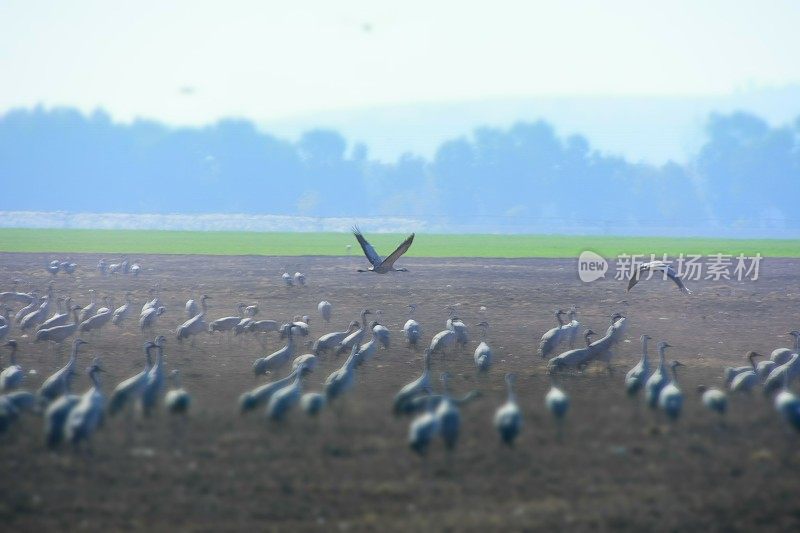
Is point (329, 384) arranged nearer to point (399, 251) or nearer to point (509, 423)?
point (509, 423)

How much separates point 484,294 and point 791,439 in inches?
754

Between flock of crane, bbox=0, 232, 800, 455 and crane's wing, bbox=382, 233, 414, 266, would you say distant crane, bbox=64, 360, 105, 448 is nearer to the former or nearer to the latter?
flock of crane, bbox=0, 232, 800, 455

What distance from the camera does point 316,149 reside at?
461ft

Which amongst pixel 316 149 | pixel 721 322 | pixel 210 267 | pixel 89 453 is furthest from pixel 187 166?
pixel 89 453

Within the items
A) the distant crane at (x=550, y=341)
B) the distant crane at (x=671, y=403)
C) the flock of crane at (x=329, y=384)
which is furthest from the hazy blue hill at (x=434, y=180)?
the distant crane at (x=671, y=403)

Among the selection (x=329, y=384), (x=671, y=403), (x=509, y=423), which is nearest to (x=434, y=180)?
(x=329, y=384)

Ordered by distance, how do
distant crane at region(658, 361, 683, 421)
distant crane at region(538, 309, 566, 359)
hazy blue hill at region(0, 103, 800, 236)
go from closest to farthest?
distant crane at region(658, 361, 683, 421) → distant crane at region(538, 309, 566, 359) → hazy blue hill at region(0, 103, 800, 236)

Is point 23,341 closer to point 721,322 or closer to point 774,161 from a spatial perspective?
point 721,322

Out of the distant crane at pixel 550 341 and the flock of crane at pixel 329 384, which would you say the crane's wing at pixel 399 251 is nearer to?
the flock of crane at pixel 329 384

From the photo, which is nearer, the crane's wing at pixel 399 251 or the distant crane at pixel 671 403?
the distant crane at pixel 671 403

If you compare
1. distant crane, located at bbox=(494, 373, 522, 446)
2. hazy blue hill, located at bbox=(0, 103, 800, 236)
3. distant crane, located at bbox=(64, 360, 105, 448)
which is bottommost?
distant crane, located at bbox=(64, 360, 105, 448)

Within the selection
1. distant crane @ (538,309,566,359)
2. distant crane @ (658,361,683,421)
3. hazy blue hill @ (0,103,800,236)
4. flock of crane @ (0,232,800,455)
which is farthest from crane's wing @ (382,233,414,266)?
hazy blue hill @ (0,103,800,236)

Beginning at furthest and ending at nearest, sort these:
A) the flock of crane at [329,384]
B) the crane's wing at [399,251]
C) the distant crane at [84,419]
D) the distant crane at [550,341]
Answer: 1. the crane's wing at [399,251]
2. the distant crane at [550,341]
3. the flock of crane at [329,384]
4. the distant crane at [84,419]

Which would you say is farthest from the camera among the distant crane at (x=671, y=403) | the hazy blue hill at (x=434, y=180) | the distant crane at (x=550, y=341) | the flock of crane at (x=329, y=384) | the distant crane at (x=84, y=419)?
the hazy blue hill at (x=434, y=180)
